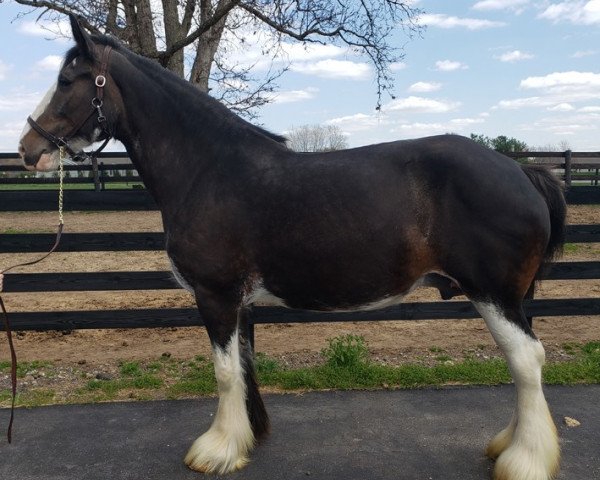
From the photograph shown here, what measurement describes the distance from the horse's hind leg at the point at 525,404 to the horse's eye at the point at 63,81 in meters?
2.79

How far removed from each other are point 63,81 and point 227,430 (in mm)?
2403

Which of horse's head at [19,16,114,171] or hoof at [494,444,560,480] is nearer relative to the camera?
hoof at [494,444,560,480]

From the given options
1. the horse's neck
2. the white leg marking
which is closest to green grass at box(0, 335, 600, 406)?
the white leg marking

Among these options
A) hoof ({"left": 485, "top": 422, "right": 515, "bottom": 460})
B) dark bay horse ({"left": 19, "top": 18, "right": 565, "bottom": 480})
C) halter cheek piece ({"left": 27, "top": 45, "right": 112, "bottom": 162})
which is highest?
halter cheek piece ({"left": 27, "top": 45, "right": 112, "bottom": 162})

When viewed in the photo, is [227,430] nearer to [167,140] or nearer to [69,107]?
[167,140]

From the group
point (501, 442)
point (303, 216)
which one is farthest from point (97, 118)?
point (501, 442)

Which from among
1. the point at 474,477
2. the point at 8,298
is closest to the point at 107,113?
the point at 474,477

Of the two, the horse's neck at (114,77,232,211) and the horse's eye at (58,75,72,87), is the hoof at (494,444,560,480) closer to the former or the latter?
the horse's neck at (114,77,232,211)

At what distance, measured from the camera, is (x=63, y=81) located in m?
3.04

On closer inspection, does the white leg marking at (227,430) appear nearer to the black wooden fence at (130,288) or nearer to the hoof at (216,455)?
the hoof at (216,455)

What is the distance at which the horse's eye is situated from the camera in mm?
3031

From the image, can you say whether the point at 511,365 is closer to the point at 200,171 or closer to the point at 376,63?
the point at 200,171

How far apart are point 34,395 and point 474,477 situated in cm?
347

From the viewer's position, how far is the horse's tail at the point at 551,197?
307cm
